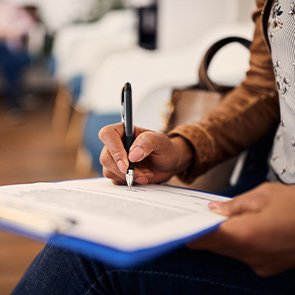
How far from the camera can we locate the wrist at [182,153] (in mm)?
731

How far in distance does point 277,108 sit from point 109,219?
0.48 meters

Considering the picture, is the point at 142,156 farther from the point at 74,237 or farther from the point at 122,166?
the point at 74,237

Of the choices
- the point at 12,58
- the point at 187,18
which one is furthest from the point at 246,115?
the point at 12,58

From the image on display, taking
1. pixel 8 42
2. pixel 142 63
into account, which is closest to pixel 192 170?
pixel 142 63

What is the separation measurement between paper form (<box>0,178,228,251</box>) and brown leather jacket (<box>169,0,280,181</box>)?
0.19 m

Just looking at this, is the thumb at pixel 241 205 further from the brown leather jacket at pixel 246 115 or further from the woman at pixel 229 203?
the brown leather jacket at pixel 246 115

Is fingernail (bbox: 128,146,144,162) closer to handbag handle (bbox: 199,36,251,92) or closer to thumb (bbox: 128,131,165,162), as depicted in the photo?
thumb (bbox: 128,131,165,162)

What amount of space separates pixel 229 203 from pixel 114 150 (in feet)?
0.64

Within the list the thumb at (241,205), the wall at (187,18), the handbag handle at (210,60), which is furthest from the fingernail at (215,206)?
the wall at (187,18)

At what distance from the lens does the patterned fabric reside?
0.67m

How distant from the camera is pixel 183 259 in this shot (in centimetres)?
53

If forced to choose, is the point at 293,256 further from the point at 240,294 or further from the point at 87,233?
the point at 87,233

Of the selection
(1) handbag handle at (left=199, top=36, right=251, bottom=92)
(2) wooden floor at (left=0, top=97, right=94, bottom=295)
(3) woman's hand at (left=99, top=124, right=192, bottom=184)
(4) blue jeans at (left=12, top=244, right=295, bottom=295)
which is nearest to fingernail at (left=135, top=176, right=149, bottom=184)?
(3) woman's hand at (left=99, top=124, right=192, bottom=184)

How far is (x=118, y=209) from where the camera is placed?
48cm
